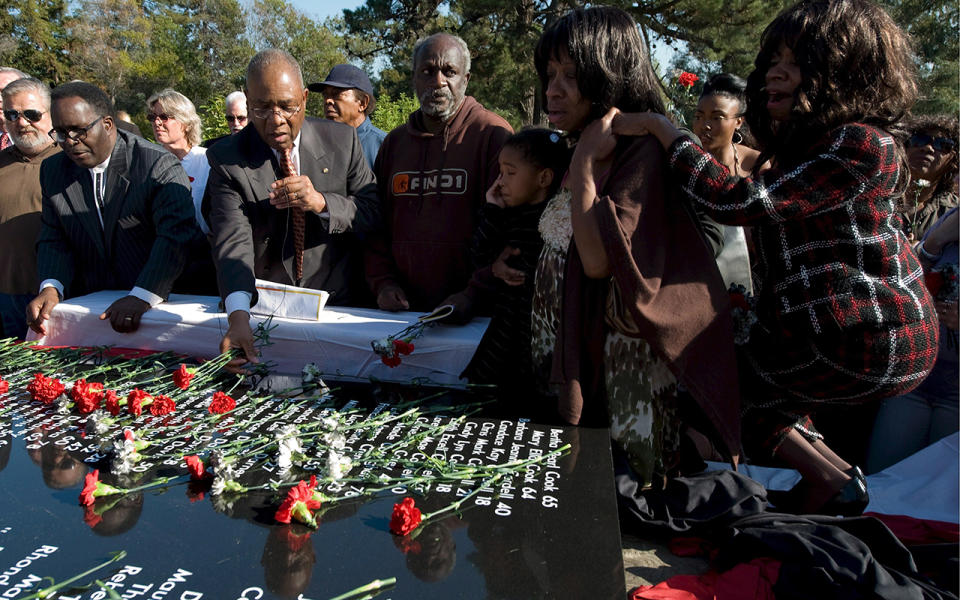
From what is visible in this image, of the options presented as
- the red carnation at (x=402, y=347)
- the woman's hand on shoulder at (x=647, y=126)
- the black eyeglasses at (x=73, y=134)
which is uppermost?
the black eyeglasses at (x=73, y=134)

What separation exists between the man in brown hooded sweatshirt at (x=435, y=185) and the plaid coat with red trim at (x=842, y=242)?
4.12ft

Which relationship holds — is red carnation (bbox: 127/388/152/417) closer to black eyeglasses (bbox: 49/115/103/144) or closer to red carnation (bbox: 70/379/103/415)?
red carnation (bbox: 70/379/103/415)

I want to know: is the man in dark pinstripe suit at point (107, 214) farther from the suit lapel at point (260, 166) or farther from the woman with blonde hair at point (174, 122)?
the woman with blonde hair at point (174, 122)

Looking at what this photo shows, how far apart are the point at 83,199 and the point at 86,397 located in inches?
52.7

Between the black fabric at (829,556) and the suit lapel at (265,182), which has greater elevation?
the suit lapel at (265,182)

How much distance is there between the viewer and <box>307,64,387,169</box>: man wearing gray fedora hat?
4301 mm

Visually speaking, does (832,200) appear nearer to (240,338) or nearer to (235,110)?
Result: (240,338)

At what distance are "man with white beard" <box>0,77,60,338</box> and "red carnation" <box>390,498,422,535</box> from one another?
298 cm

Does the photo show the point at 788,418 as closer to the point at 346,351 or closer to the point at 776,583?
the point at 776,583

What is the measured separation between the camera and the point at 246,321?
256 centimetres

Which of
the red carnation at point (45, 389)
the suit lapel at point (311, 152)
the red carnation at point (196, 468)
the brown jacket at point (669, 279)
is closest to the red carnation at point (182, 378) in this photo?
the red carnation at point (45, 389)

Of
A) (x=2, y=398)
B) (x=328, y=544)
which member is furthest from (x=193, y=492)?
(x=2, y=398)

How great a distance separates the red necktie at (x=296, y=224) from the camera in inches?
115

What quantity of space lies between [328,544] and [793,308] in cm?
135
